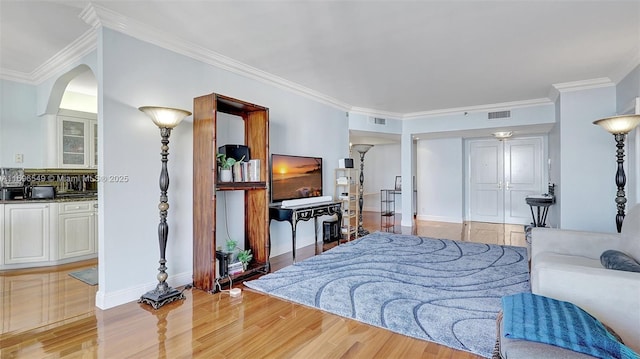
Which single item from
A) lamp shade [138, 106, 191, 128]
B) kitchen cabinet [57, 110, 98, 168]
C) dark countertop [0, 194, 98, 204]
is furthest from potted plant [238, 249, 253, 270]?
kitchen cabinet [57, 110, 98, 168]

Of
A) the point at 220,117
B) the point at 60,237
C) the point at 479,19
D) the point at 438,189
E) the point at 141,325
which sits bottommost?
the point at 141,325

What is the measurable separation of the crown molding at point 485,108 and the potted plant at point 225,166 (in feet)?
15.6

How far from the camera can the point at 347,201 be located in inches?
214

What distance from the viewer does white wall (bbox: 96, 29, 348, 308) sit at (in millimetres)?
2670

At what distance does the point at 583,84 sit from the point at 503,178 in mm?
3377

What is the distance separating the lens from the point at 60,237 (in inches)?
155

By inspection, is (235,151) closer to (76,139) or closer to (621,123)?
(76,139)

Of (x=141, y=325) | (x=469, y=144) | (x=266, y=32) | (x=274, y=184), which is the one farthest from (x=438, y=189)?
(x=141, y=325)

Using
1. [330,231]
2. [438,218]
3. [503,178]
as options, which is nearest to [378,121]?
[330,231]

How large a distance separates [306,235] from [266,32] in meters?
3.16

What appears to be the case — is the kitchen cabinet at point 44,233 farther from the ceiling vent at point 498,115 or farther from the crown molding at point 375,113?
the ceiling vent at point 498,115

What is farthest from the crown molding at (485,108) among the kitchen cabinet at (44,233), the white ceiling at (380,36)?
the kitchen cabinet at (44,233)

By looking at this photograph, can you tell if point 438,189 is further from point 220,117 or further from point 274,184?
point 220,117

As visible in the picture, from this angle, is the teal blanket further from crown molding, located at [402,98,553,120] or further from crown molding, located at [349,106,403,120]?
crown molding, located at [402,98,553,120]
